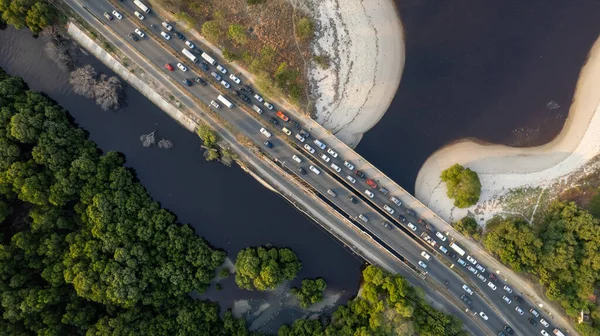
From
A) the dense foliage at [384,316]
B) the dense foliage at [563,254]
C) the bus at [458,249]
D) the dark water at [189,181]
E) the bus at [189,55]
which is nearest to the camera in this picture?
the dense foliage at [384,316]

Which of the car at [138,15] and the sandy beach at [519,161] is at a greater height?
the sandy beach at [519,161]

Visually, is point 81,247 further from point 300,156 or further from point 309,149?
point 309,149

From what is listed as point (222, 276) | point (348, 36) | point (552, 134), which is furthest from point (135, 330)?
point (552, 134)

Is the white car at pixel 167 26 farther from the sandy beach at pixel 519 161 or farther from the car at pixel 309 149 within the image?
the sandy beach at pixel 519 161

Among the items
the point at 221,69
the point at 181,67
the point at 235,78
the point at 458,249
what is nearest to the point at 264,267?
the point at 235,78

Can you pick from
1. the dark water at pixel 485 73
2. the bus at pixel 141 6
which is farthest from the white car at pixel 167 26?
the dark water at pixel 485 73

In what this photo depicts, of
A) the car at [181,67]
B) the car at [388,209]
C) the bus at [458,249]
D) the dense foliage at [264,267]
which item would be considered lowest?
the dense foliage at [264,267]
